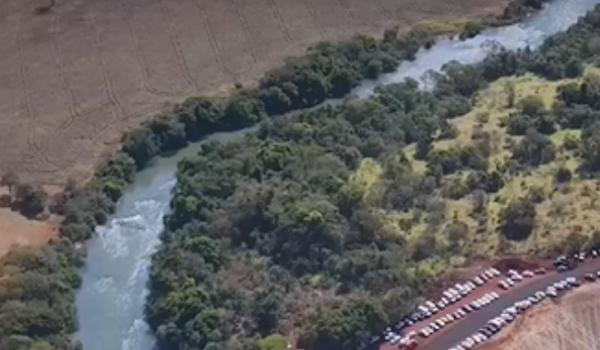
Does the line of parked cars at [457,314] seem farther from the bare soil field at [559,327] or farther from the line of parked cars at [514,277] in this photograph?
the bare soil field at [559,327]

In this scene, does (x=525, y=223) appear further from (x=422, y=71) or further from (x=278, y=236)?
(x=422, y=71)

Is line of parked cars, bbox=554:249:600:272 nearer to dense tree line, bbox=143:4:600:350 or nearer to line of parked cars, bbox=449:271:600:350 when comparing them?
line of parked cars, bbox=449:271:600:350

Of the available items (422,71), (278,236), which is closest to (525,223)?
(278,236)

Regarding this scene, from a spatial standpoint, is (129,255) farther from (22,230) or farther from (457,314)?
(457,314)

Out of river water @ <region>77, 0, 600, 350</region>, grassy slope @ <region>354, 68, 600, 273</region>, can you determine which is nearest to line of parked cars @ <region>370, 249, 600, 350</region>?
grassy slope @ <region>354, 68, 600, 273</region>

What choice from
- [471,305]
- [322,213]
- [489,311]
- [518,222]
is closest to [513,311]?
[489,311]

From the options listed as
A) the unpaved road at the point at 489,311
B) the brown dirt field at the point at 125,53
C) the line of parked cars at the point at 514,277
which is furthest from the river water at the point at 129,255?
the line of parked cars at the point at 514,277

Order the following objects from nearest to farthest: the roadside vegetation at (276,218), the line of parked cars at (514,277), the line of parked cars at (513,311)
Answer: the line of parked cars at (513,311), the roadside vegetation at (276,218), the line of parked cars at (514,277)
